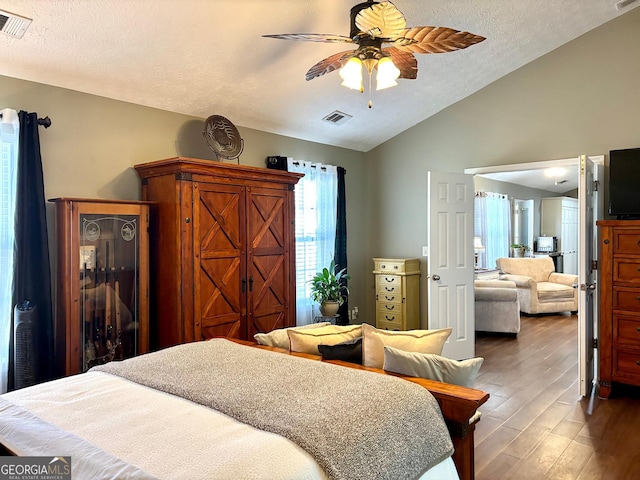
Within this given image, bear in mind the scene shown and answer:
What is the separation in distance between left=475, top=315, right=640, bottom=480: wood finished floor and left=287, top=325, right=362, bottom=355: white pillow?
110 cm

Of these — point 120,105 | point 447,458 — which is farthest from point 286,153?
point 447,458

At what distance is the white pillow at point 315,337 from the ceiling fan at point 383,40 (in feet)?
4.78

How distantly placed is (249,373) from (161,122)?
2670 mm

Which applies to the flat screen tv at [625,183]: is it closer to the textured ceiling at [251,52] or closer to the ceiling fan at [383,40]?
the textured ceiling at [251,52]

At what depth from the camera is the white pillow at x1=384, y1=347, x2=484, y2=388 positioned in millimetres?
2049

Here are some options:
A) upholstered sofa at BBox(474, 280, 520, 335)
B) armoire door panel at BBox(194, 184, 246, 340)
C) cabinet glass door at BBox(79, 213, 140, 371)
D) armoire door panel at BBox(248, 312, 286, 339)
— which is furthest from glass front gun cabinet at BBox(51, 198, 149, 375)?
upholstered sofa at BBox(474, 280, 520, 335)

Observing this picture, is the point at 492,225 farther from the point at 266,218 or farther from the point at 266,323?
the point at 266,323

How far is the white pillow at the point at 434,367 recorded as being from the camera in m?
2.05

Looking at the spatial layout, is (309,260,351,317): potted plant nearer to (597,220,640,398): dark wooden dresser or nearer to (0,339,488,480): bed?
(597,220,640,398): dark wooden dresser

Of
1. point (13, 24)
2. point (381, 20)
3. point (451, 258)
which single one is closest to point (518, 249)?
point (451, 258)

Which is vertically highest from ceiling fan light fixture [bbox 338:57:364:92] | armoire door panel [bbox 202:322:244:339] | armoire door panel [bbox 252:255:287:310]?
ceiling fan light fixture [bbox 338:57:364:92]

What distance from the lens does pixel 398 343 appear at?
2.21m

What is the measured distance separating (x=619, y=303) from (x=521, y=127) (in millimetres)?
2060

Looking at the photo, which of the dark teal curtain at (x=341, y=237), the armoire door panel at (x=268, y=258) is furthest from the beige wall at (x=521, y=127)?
the armoire door panel at (x=268, y=258)
